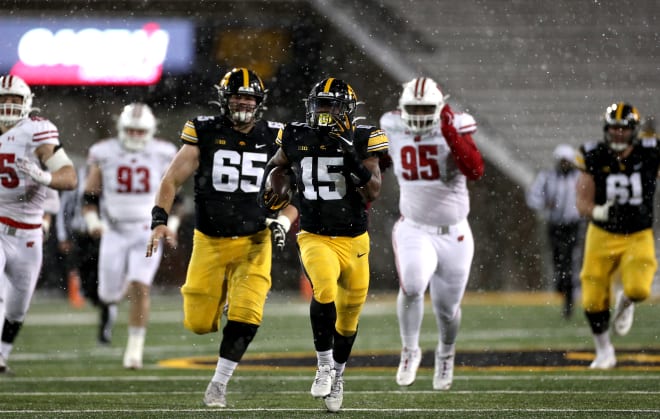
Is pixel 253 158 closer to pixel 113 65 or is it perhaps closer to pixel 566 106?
pixel 113 65

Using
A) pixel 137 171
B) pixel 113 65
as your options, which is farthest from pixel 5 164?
pixel 113 65

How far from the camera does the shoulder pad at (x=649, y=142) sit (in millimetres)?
8195

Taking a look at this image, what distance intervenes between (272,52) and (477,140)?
9.63 feet

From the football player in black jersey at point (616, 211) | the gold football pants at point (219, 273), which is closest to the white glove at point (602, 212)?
the football player in black jersey at point (616, 211)

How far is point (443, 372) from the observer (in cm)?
699

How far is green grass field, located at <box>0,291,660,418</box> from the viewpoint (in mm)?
5797

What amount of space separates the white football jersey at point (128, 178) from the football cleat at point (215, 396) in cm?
325

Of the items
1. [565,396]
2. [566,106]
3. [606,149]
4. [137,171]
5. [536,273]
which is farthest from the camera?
[566,106]

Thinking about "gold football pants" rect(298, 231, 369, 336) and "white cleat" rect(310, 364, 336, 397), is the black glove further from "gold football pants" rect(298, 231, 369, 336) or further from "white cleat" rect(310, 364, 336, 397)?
"white cleat" rect(310, 364, 336, 397)

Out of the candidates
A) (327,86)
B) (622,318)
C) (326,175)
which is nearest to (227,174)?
(326,175)

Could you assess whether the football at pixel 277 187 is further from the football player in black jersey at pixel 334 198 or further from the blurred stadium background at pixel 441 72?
the blurred stadium background at pixel 441 72

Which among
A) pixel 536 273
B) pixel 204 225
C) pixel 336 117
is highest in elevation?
pixel 336 117

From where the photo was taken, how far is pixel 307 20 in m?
A: 17.1

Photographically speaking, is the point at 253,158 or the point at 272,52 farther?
the point at 272,52
